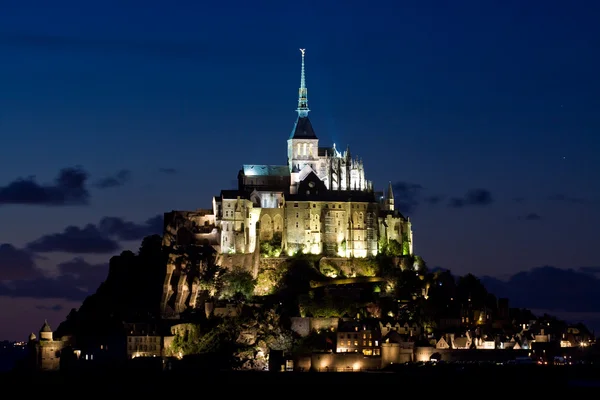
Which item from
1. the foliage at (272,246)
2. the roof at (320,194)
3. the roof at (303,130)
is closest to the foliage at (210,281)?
the foliage at (272,246)

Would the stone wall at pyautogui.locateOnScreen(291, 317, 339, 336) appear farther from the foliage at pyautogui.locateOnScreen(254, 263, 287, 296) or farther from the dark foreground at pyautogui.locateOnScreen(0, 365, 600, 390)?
the foliage at pyautogui.locateOnScreen(254, 263, 287, 296)

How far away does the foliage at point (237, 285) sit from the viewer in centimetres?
12044

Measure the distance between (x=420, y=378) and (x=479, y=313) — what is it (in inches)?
704

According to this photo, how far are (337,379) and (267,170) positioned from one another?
35851mm

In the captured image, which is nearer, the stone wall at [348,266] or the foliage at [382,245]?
the stone wall at [348,266]

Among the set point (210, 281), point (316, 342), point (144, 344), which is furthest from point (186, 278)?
point (316, 342)

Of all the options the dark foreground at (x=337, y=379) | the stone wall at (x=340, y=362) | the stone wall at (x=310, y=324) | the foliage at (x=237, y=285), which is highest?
the foliage at (x=237, y=285)

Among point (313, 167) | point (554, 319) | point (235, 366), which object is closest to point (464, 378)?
point (235, 366)

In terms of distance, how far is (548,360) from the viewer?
112562 millimetres

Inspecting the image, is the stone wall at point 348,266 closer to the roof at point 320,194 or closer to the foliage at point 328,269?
the foliage at point 328,269

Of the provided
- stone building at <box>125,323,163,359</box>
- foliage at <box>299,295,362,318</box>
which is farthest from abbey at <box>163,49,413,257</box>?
stone building at <box>125,323,163,359</box>

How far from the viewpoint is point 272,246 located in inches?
4956

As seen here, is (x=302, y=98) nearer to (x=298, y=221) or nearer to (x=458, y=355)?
(x=298, y=221)

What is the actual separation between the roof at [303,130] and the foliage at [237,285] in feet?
63.2
